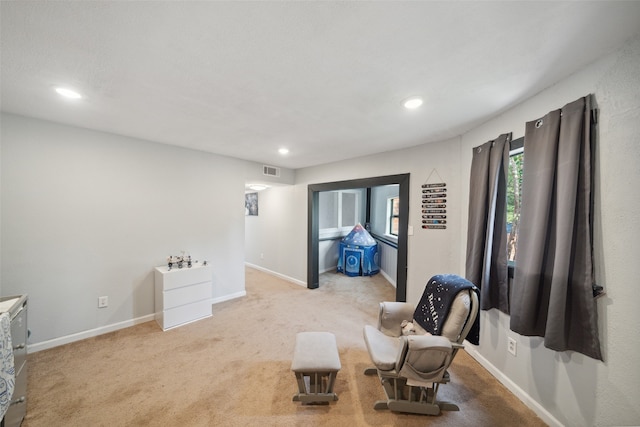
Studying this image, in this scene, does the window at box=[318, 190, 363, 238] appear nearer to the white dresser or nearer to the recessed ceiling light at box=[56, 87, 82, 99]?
the white dresser

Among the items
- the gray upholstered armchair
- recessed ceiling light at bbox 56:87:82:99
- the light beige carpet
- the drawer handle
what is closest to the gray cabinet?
the drawer handle

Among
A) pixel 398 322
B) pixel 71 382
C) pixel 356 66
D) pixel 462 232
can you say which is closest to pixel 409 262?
pixel 462 232

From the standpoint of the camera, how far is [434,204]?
2.86 metres

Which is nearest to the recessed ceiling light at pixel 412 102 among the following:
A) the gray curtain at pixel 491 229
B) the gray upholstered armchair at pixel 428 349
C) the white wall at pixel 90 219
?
the gray curtain at pixel 491 229

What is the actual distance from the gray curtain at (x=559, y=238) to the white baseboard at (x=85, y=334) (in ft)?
13.0

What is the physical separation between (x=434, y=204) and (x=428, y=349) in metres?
1.84

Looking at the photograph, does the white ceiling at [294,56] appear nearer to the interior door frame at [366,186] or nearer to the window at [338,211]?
the interior door frame at [366,186]

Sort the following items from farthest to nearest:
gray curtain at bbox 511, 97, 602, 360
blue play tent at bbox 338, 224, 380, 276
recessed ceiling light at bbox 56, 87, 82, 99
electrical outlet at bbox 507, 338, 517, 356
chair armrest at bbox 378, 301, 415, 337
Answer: blue play tent at bbox 338, 224, 380, 276 → chair armrest at bbox 378, 301, 415, 337 → electrical outlet at bbox 507, 338, 517, 356 → recessed ceiling light at bbox 56, 87, 82, 99 → gray curtain at bbox 511, 97, 602, 360

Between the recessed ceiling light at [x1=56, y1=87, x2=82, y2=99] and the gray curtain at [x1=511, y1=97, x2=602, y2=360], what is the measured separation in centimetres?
349

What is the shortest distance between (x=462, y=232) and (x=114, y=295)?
4.18m

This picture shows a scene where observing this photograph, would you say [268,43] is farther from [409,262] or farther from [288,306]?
[288,306]

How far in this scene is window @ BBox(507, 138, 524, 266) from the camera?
1.99 meters

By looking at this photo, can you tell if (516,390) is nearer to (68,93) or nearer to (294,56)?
(294,56)

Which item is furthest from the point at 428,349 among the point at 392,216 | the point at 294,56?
the point at 392,216
